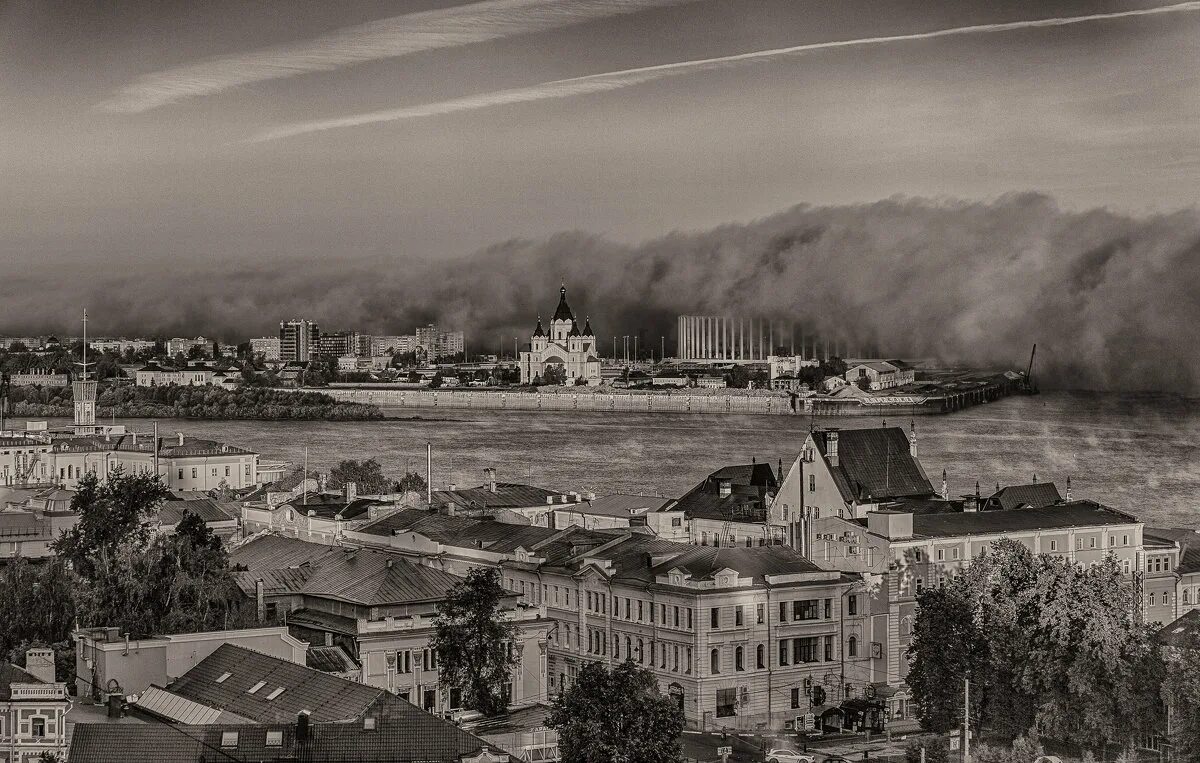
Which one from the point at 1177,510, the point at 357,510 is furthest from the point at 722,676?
the point at 1177,510

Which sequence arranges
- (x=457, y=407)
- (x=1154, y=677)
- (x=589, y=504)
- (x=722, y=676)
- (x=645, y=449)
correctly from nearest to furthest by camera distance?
(x=1154, y=677) → (x=722, y=676) → (x=589, y=504) → (x=645, y=449) → (x=457, y=407)

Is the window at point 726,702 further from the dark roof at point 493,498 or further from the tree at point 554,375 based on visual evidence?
the tree at point 554,375

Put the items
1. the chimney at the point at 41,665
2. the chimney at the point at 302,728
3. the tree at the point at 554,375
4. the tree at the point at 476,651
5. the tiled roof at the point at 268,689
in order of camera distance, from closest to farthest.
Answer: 1. the chimney at the point at 302,728
2. the tiled roof at the point at 268,689
3. the chimney at the point at 41,665
4. the tree at the point at 476,651
5. the tree at the point at 554,375

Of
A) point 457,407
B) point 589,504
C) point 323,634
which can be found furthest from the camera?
point 457,407

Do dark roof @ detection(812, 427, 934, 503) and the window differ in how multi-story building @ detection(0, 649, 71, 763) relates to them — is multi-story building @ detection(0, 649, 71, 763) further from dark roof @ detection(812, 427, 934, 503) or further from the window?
dark roof @ detection(812, 427, 934, 503)

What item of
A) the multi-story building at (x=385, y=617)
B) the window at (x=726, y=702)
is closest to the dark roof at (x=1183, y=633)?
the window at (x=726, y=702)

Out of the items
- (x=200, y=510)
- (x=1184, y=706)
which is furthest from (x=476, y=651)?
(x=200, y=510)

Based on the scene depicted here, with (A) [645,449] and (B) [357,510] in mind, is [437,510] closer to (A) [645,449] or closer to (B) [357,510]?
(B) [357,510]
